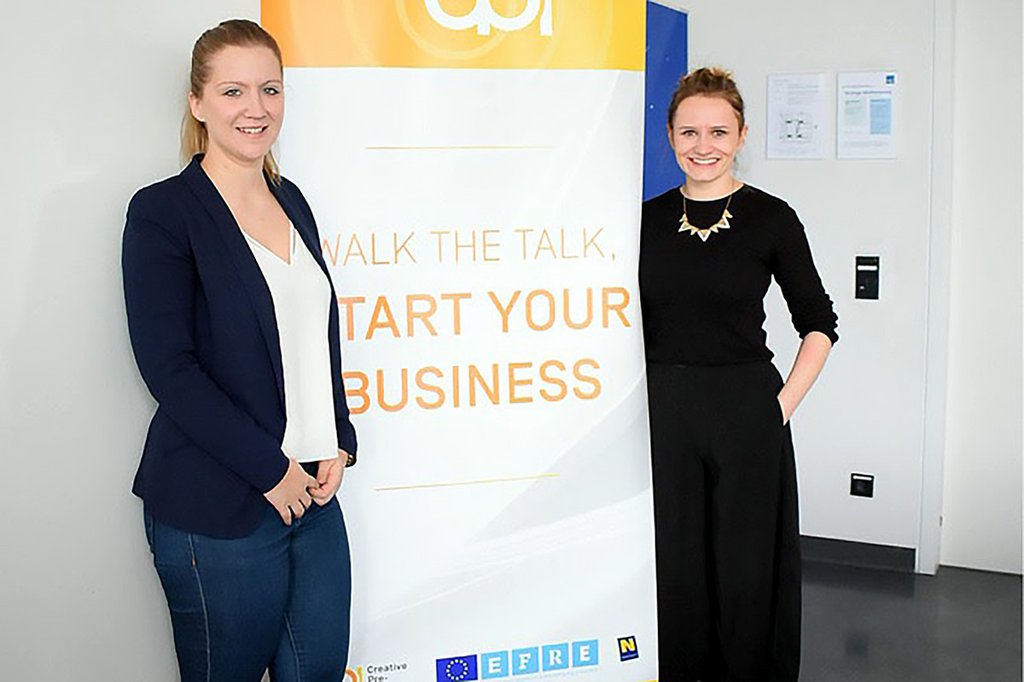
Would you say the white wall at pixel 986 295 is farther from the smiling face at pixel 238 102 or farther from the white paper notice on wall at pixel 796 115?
the smiling face at pixel 238 102

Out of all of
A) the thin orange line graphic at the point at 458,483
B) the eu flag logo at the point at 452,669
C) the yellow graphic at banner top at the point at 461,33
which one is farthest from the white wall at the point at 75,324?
the eu flag logo at the point at 452,669

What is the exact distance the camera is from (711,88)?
2.49 meters

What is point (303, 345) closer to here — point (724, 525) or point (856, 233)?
point (724, 525)

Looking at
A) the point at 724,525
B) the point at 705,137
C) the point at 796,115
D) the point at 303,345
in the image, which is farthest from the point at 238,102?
the point at 796,115

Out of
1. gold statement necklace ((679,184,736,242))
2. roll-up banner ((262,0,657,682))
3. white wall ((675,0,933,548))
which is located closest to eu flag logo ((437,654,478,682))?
roll-up banner ((262,0,657,682))

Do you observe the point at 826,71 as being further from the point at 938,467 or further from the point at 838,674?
the point at 838,674

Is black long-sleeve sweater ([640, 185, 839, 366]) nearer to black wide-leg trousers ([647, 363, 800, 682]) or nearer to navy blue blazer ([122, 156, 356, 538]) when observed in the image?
black wide-leg trousers ([647, 363, 800, 682])

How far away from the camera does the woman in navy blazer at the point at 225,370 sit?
1887 millimetres

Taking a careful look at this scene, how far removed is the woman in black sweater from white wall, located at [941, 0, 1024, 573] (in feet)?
5.81

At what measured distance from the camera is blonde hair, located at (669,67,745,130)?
2490 mm

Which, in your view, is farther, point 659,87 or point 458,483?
point 659,87

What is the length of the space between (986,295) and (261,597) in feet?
9.95

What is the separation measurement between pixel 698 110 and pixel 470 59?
1.60 ft

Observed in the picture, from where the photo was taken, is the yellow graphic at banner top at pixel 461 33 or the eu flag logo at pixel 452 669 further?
the eu flag logo at pixel 452 669
